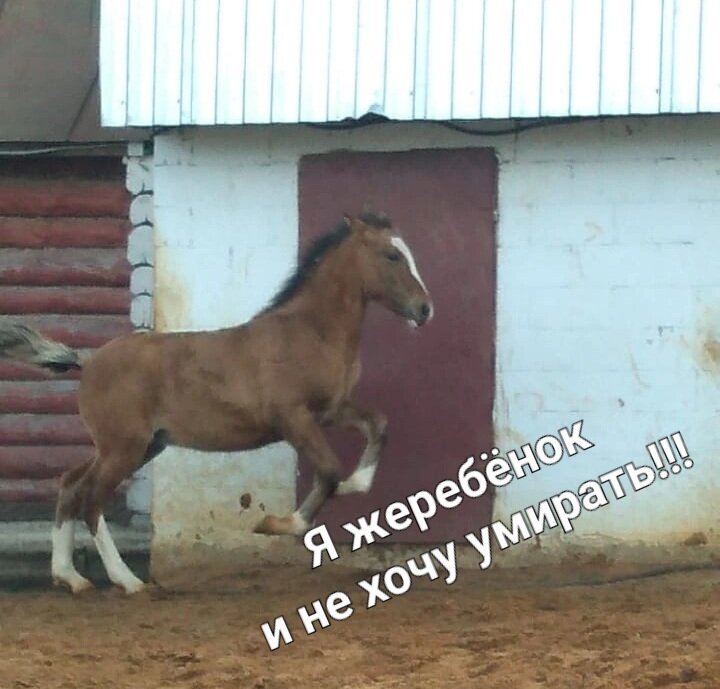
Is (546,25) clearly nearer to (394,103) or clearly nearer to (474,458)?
(394,103)

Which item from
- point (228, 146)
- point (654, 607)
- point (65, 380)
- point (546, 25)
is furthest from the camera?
point (65, 380)

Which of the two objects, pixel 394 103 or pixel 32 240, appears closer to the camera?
pixel 394 103

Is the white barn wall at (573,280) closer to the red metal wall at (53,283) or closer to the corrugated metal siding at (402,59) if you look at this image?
the corrugated metal siding at (402,59)

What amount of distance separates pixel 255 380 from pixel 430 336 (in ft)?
3.68

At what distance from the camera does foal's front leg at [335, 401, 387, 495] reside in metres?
7.87

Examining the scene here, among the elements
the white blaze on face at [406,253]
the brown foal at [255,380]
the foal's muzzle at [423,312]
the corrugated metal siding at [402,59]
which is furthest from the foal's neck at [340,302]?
the corrugated metal siding at [402,59]

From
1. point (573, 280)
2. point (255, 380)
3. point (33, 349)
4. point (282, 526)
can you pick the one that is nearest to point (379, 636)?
point (282, 526)

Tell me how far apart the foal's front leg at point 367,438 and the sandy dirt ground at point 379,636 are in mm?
618

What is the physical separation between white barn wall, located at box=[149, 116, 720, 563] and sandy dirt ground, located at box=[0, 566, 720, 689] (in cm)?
53

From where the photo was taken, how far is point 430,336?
27.9ft

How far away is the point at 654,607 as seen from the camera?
723cm

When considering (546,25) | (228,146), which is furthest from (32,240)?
(546,25)

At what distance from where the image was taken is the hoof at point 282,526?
300 inches

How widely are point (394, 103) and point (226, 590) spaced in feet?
9.73
